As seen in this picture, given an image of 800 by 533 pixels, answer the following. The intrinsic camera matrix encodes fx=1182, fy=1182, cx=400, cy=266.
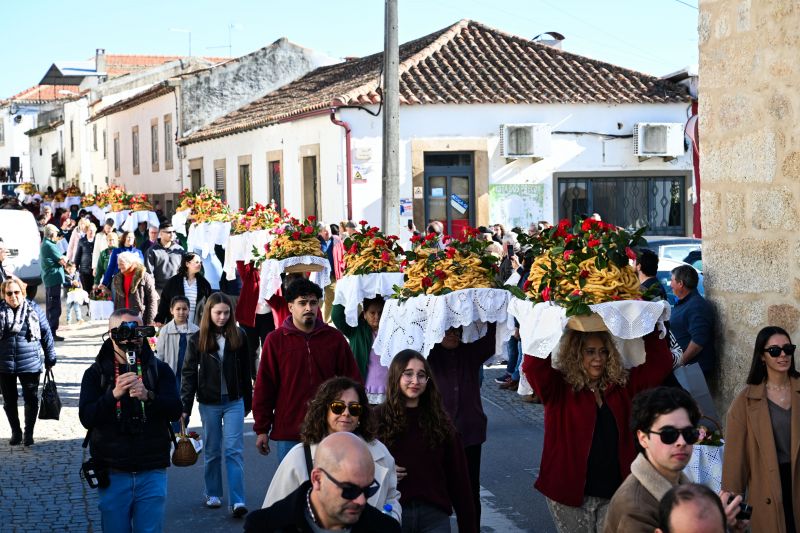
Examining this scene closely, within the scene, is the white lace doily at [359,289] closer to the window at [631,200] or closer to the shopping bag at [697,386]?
the shopping bag at [697,386]

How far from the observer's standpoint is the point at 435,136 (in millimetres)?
25734

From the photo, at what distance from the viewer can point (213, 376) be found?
27.9ft

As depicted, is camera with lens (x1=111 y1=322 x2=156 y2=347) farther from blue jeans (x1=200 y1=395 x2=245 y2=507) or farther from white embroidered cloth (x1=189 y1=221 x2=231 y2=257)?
white embroidered cloth (x1=189 y1=221 x2=231 y2=257)

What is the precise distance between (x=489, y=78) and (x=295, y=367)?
2028cm

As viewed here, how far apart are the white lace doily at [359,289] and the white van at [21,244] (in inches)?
528

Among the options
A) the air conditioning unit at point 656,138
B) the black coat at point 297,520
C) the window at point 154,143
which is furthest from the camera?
the window at point 154,143

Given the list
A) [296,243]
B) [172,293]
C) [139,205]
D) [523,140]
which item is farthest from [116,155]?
[296,243]

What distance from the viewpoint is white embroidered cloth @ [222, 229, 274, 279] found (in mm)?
15161

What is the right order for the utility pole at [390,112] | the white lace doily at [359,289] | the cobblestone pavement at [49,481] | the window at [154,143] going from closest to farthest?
the cobblestone pavement at [49,481], the white lace doily at [359,289], the utility pole at [390,112], the window at [154,143]

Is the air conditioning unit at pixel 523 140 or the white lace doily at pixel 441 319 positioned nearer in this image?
the white lace doily at pixel 441 319

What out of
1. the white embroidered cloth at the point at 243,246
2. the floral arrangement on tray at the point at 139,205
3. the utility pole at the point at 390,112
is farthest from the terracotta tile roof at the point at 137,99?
the white embroidered cloth at the point at 243,246

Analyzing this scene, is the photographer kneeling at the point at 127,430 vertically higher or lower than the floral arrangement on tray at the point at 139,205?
lower

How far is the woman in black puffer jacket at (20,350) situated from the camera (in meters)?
10.7

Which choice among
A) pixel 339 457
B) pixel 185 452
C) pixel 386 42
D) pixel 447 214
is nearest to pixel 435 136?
pixel 447 214
